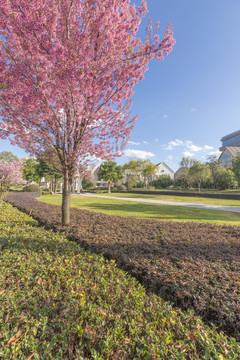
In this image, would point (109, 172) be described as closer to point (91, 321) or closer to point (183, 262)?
point (183, 262)

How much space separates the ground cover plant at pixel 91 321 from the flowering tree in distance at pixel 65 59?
3957 mm

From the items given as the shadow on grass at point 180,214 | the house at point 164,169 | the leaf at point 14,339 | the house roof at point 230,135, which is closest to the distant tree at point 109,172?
the shadow on grass at point 180,214

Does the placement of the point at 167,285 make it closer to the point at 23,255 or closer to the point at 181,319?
the point at 181,319

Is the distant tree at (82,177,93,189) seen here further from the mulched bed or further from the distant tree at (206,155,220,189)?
the mulched bed

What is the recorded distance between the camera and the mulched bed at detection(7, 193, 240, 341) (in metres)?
2.29

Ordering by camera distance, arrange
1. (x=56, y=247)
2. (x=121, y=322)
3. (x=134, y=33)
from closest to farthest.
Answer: (x=121, y=322)
(x=56, y=247)
(x=134, y=33)

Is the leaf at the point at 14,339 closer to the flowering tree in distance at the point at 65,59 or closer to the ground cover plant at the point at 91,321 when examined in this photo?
the ground cover plant at the point at 91,321

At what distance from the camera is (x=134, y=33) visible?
507cm

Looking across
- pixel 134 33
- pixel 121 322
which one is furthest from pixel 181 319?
pixel 134 33

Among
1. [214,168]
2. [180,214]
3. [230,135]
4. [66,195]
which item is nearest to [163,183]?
[214,168]

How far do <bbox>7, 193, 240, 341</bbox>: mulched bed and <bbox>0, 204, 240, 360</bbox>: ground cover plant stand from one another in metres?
0.25

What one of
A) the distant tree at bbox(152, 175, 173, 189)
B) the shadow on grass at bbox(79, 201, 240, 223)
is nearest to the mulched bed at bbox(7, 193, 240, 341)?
the shadow on grass at bbox(79, 201, 240, 223)

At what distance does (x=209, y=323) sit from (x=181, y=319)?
1.23 ft

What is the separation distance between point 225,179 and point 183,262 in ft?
131
